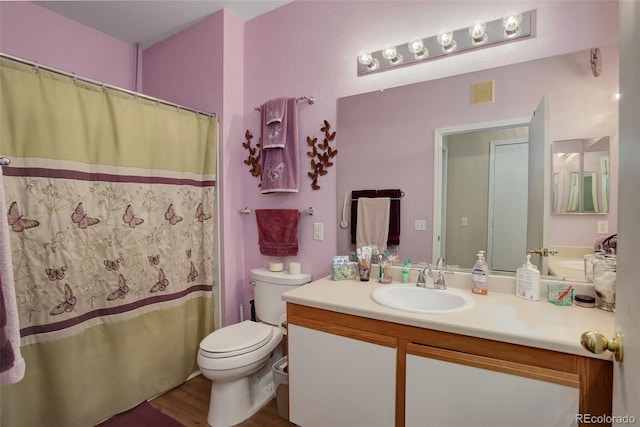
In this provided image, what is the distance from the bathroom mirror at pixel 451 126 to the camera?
1300mm

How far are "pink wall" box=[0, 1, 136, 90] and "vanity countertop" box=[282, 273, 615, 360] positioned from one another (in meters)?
2.43

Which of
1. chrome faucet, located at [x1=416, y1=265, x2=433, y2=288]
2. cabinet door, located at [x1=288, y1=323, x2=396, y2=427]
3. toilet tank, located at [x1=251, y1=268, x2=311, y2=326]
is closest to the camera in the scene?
cabinet door, located at [x1=288, y1=323, x2=396, y2=427]

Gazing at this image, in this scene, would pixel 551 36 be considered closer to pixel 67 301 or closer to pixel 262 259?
pixel 262 259

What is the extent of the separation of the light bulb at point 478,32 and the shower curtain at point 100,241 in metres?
1.67

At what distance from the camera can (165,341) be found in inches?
74.9

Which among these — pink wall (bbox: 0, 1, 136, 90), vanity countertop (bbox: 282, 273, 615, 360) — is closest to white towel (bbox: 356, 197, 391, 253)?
vanity countertop (bbox: 282, 273, 615, 360)

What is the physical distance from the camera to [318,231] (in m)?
2.01

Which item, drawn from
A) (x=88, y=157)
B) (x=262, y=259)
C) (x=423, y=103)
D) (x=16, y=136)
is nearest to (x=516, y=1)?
(x=423, y=103)

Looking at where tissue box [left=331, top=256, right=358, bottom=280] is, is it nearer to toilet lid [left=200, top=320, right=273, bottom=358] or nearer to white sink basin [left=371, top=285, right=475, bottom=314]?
white sink basin [left=371, top=285, right=475, bottom=314]

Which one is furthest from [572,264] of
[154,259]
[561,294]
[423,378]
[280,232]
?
[154,259]

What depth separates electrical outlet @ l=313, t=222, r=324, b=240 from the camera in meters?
2.00

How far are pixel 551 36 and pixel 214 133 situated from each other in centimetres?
198

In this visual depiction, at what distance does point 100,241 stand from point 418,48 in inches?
78.6

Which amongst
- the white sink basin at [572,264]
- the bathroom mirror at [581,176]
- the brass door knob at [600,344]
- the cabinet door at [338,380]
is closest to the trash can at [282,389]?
the cabinet door at [338,380]
